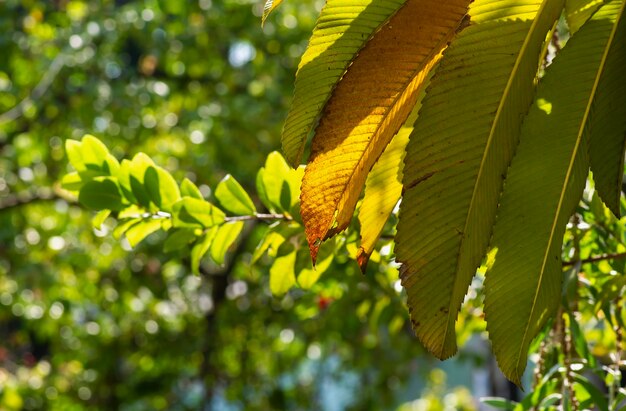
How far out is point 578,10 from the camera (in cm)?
74

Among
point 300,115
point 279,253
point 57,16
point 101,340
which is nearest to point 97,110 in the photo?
point 57,16

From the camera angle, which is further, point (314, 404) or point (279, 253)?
point (314, 404)

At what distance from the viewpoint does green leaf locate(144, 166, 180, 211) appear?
3.59 ft

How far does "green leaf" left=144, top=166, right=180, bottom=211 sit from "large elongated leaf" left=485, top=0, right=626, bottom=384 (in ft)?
1.52

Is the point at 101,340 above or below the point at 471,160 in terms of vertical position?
below

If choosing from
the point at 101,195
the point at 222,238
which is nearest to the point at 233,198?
the point at 222,238

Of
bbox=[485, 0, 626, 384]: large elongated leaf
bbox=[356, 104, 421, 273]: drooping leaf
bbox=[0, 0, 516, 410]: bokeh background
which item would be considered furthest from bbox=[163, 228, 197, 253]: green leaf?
bbox=[0, 0, 516, 410]: bokeh background

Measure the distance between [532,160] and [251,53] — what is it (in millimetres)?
Result: 3929

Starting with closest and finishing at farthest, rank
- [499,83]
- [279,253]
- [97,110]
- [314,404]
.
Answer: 1. [499,83]
2. [279,253]
3. [97,110]
4. [314,404]

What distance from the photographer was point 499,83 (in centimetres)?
69

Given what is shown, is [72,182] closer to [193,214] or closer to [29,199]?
[193,214]

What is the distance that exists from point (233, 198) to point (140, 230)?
114 mm

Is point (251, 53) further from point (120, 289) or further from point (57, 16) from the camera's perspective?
point (120, 289)

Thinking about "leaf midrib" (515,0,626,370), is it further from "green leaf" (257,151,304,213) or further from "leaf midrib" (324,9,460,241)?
"green leaf" (257,151,304,213)
